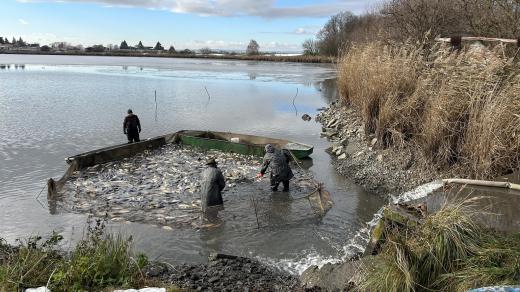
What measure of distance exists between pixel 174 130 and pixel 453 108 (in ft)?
53.0

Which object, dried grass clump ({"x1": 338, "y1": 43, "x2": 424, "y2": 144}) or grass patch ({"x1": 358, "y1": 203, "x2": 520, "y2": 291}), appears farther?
dried grass clump ({"x1": 338, "y1": 43, "x2": 424, "y2": 144})

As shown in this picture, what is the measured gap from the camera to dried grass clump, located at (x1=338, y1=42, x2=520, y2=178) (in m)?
11.0

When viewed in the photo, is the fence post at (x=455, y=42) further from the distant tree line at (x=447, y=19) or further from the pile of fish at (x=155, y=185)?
the pile of fish at (x=155, y=185)

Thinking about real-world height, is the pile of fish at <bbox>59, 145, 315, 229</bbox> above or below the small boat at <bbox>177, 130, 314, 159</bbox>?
below

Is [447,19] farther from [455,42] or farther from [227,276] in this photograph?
[227,276]

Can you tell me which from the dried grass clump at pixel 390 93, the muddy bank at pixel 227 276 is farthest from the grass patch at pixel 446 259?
the dried grass clump at pixel 390 93

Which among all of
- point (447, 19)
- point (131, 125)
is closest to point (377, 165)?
point (131, 125)

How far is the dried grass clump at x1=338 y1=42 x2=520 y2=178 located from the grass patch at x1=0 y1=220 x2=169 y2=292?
9007mm

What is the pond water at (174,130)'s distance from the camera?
33.0 feet

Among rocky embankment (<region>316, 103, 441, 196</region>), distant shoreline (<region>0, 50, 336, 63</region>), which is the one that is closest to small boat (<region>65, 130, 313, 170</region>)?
rocky embankment (<region>316, 103, 441, 196</region>)

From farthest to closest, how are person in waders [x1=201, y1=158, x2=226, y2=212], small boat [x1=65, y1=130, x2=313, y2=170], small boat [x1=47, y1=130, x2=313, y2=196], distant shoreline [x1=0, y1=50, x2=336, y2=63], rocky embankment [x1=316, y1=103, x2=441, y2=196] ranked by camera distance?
1. distant shoreline [x1=0, y1=50, x2=336, y2=63]
2. small boat [x1=65, y1=130, x2=313, y2=170]
3. small boat [x1=47, y1=130, x2=313, y2=196]
4. rocky embankment [x1=316, y1=103, x2=441, y2=196]
5. person in waders [x1=201, y1=158, x2=226, y2=212]

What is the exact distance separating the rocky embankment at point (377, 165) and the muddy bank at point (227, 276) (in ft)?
19.9

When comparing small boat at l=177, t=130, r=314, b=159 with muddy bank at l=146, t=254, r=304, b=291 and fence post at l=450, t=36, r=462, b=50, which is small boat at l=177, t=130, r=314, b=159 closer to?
fence post at l=450, t=36, r=462, b=50

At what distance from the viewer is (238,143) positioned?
18328mm
